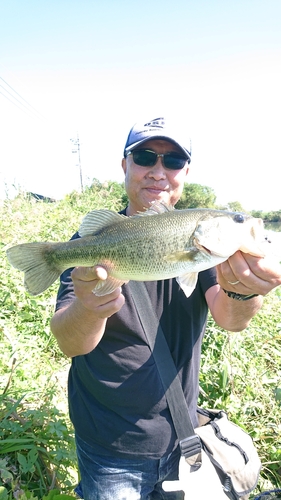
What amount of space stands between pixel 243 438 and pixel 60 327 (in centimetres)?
139

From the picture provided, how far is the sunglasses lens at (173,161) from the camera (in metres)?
→ 2.46

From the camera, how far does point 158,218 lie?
194 centimetres

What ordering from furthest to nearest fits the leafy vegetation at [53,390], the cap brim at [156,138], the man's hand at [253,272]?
the leafy vegetation at [53,390]
the cap brim at [156,138]
the man's hand at [253,272]

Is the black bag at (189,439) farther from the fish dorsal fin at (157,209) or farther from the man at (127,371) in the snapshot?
the fish dorsal fin at (157,209)

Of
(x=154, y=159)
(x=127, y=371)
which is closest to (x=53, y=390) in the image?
(x=127, y=371)

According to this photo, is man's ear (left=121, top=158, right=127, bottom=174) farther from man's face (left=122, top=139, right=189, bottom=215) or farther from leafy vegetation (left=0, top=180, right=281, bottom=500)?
leafy vegetation (left=0, top=180, right=281, bottom=500)

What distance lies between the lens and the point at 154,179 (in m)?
2.46

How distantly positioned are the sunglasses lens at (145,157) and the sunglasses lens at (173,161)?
0.27ft

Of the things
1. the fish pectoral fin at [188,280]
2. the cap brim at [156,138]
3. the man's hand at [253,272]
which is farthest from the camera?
the cap brim at [156,138]

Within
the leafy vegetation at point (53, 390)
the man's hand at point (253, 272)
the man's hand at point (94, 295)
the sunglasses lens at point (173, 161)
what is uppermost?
the sunglasses lens at point (173, 161)

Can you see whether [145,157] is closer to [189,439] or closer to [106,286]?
[106,286]

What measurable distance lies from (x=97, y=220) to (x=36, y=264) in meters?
0.45

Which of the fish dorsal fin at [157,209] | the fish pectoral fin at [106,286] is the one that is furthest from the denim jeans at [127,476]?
the fish dorsal fin at [157,209]

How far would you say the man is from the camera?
195 centimetres
